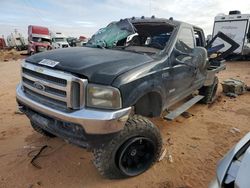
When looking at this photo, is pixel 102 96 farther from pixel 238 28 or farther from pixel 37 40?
pixel 37 40

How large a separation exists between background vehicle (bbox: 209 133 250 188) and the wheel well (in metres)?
1.58

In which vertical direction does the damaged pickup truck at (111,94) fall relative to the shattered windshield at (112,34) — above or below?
below

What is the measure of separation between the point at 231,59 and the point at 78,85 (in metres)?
14.9

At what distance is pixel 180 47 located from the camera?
3996 mm

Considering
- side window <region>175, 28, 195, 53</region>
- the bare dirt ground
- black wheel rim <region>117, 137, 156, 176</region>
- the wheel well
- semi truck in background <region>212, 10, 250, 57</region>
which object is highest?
semi truck in background <region>212, 10, 250, 57</region>

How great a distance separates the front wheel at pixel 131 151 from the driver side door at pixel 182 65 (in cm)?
98

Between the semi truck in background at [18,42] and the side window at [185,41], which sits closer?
the side window at [185,41]

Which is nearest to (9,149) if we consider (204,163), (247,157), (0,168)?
(0,168)

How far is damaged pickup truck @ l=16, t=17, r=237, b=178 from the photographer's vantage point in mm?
2537

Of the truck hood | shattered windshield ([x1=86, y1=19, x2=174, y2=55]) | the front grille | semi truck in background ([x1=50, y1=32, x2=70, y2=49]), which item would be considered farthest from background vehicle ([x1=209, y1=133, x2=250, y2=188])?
semi truck in background ([x1=50, y1=32, x2=70, y2=49])

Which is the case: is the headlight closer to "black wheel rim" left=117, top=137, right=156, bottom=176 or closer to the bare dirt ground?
"black wheel rim" left=117, top=137, right=156, bottom=176

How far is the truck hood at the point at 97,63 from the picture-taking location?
2565 mm

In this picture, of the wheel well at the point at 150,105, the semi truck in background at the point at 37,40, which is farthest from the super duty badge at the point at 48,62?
the semi truck in background at the point at 37,40

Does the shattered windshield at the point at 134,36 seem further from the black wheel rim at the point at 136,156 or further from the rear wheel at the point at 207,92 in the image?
the rear wheel at the point at 207,92
